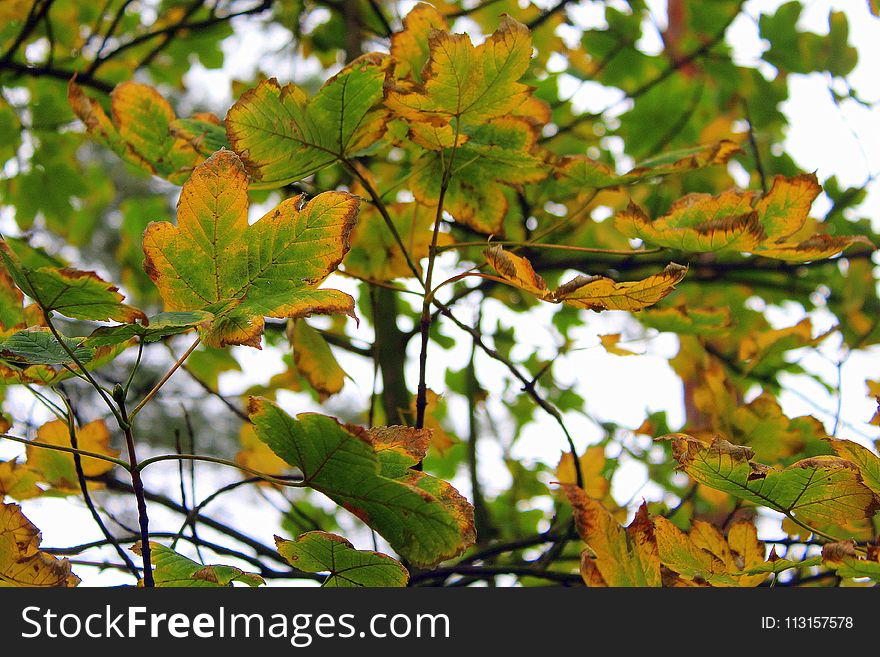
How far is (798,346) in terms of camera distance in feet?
3.20

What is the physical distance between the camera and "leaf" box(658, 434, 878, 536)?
478 millimetres

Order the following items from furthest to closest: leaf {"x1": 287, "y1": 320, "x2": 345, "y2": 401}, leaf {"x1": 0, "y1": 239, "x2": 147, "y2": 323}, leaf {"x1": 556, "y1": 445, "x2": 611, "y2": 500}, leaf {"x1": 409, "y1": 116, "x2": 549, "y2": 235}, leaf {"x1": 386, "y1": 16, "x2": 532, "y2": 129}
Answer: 1. leaf {"x1": 556, "y1": 445, "x2": 611, "y2": 500}
2. leaf {"x1": 287, "y1": 320, "x2": 345, "y2": 401}
3. leaf {"x1": 409, "y1": 116, "x2": 549, "y2": 235}
4. leaf {"x1": 386, "y1": 16, "x2": 532, "y2": 129}
5. leaf {"x1": 0, "y1": 239, "x2": 147, "y2": 323}

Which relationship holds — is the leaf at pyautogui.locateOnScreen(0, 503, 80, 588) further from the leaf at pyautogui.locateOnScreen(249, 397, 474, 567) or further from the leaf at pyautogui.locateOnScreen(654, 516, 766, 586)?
the leaf at pyautogui.locateOnScreen(654, 516, 766, 586)

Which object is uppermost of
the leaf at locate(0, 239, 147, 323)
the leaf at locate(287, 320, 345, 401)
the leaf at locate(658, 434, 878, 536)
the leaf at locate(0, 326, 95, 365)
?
the leaf at locate(287, 320, 345, 401)

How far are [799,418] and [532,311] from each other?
567 millimetres

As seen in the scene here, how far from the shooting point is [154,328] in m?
0.42

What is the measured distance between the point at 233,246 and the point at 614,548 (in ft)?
1.04

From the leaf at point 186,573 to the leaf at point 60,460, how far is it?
31cm

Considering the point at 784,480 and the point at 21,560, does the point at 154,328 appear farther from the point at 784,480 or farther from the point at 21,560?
the point at 784,480

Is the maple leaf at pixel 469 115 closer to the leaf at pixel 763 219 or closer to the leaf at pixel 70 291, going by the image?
the leaf at pixel 763 219

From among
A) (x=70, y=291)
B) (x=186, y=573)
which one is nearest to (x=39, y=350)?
(x=70, y=291)

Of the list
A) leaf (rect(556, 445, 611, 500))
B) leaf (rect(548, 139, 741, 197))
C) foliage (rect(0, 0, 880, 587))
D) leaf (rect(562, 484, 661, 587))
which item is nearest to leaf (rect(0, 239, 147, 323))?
foliage (rect(0, 0, 880, 587))

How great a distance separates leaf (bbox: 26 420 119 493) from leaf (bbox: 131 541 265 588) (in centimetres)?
31

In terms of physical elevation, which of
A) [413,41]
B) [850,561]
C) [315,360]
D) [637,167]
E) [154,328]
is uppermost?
[413,41]
